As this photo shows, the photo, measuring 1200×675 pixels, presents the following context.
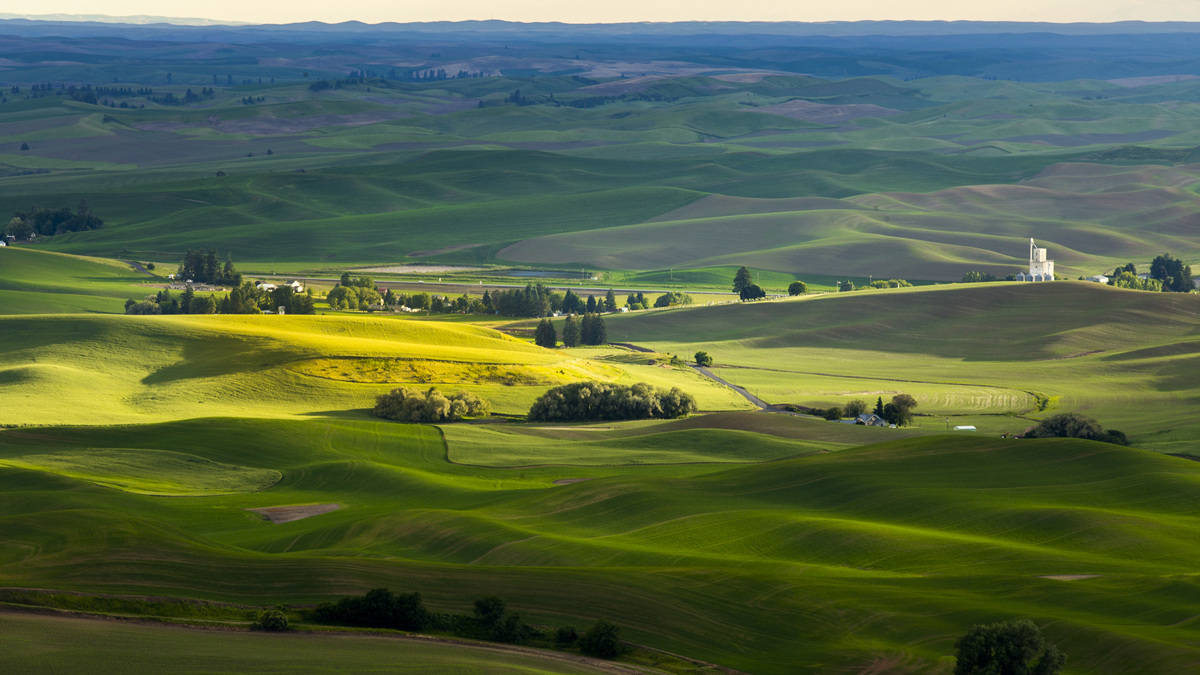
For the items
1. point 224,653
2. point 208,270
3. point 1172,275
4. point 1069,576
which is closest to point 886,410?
point 1069,576

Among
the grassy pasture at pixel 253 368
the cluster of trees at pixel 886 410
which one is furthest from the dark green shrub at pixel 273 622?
the cluster of trees at pixel 886 410

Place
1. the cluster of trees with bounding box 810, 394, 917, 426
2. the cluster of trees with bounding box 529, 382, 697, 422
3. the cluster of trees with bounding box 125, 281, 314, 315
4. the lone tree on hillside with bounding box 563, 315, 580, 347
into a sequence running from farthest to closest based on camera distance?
the cluster of trees with bounding box 125, 281, 314, 315
the lone tree on hillside with bounding box 563, 315, 580, 347
the cluster of trees with bounding box 529, 382, 697, 422
the cluster of trees with bounding box 810, 394, 917, 426

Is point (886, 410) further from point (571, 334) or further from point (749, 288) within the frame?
point (749, 288)

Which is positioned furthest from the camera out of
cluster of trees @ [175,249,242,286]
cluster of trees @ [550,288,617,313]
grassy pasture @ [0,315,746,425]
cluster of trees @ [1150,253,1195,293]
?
cluster of trees @ [175,249,242,286]

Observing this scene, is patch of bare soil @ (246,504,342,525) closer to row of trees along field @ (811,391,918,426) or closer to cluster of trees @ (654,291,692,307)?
row of trees along field @ (811,391,918,426)

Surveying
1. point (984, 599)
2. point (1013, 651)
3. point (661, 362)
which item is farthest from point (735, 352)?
point (1013, 651)

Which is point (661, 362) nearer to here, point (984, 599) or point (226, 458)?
point (226, 458)

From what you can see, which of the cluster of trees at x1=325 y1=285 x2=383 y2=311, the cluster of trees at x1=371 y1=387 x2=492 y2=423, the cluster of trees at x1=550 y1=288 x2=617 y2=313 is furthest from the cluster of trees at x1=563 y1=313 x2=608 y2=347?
Result: the cluster of trees at x1=371 y1=387 x2=492 y2=423

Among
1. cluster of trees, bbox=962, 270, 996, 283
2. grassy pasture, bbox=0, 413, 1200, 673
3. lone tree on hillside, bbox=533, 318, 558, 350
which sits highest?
cluster of trees, bbox=962, 270, 996, 283
